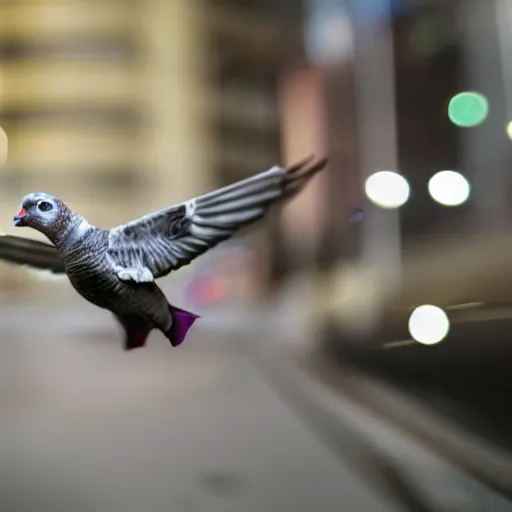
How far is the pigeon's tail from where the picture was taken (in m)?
0.28

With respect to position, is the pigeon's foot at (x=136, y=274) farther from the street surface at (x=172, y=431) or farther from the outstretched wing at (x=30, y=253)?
the street surface at (x=172, y=431)

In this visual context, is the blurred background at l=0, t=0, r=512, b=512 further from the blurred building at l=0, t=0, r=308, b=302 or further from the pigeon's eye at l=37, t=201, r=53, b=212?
the pigeon's eye at l=37, t=201, r=53, b=212

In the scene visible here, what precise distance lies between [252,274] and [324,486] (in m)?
0.23

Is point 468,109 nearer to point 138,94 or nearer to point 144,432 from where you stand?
point 138,94

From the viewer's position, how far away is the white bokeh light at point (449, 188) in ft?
1.90

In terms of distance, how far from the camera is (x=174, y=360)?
613 millimetres

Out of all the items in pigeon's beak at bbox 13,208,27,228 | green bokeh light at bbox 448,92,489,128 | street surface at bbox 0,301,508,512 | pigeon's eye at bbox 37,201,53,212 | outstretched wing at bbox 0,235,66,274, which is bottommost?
street surface at bbox 0,301,508,512

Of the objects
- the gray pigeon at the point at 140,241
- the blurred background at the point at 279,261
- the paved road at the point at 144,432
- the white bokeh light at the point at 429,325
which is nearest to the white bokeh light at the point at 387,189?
the blurred background at the point at 279,261

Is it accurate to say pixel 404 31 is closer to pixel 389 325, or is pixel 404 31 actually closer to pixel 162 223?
pixel 389 325

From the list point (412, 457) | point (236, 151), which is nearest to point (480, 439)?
point (412, 457)

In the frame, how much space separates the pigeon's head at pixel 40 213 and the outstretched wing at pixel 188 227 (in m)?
0.03

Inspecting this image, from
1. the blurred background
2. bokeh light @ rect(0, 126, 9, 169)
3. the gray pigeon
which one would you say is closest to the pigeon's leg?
the gray pigeon

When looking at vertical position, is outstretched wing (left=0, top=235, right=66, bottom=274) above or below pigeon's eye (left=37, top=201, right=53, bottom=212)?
below

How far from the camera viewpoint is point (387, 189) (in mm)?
659
